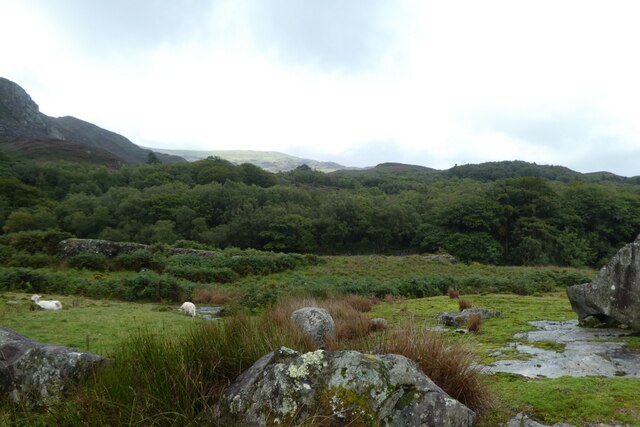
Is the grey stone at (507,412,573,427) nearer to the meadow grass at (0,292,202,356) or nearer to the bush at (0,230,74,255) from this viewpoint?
the meadow grass at (0,292,202,356)

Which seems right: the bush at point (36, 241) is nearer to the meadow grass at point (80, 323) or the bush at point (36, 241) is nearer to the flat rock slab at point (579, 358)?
the meadow grass at point (80, 323)

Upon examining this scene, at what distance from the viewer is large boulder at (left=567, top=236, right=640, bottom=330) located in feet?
29.6

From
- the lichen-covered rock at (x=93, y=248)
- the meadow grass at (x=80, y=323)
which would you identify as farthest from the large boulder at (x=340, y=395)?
the lichen-covered rock at (x=93, y=248)

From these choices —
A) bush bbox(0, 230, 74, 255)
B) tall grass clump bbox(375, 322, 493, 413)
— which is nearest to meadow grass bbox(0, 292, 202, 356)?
tall grass clump bbox(375, 322, 493, 413)

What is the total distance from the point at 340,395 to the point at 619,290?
26.7 feet

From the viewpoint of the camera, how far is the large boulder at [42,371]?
18.4 ft

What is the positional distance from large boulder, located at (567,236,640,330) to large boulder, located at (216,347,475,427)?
22.6ft

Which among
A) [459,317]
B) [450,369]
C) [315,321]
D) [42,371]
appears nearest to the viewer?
[450,369]

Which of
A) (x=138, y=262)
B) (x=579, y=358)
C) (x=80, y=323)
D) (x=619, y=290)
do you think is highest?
(x=619, y=290)

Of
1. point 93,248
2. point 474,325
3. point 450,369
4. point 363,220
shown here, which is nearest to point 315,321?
point 474,325

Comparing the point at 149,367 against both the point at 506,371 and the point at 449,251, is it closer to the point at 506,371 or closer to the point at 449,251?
the point at 506,371

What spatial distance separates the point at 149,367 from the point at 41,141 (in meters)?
192

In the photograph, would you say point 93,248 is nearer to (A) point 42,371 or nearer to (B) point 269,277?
(B) point 269,277

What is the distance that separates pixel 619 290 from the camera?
30.7ft
